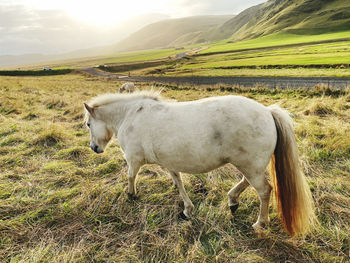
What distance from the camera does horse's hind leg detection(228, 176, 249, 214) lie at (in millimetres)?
3293

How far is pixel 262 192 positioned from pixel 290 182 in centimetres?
47

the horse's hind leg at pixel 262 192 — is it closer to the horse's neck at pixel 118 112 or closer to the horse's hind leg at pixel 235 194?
the horse's hind leg at pixel 235 194

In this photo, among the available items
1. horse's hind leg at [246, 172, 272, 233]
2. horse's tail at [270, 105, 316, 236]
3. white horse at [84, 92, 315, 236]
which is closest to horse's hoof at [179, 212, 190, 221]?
white horse at [84, 92, 315, 236]

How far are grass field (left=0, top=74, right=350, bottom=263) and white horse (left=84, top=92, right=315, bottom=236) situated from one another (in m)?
0.29

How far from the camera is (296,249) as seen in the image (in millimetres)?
2621

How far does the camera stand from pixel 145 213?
11.0 feet

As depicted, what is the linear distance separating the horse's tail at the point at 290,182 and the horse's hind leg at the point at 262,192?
285mm

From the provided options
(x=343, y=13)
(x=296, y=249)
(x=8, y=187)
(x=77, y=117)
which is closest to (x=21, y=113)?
(x=77, y=117)

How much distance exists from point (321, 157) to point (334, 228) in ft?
7.28

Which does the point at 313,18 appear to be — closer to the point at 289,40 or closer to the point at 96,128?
the point at 289,40

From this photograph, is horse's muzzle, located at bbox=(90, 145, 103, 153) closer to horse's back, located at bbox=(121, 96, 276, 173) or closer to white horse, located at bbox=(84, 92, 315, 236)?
white horse, located at bbox=(84, 92, 315, 236)

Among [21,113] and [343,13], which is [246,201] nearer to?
[21,113]

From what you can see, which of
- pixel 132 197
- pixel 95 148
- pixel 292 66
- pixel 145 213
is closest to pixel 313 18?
pixel 292 66

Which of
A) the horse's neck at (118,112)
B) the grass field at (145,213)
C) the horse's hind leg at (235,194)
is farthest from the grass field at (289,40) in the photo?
the horse's neck at (118,112)
